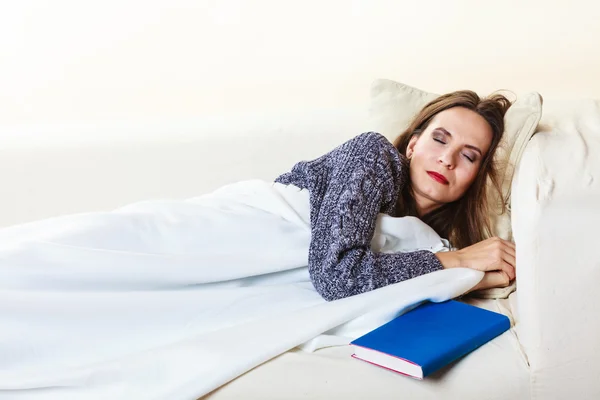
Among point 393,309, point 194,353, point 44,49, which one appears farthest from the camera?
point 44,49

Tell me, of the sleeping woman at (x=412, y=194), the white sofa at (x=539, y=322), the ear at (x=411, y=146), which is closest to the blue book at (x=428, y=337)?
the white sofa at (x=539, y=322)

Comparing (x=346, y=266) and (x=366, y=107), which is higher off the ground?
(x=366, y=107)

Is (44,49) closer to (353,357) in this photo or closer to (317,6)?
(317,6)

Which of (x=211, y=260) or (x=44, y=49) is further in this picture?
(x=44, y=49)

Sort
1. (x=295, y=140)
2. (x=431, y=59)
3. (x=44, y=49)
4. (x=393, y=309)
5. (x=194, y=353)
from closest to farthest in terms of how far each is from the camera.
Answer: (x=194, y=353) < (x=393, y=309) < (x=295, y=140) < (x=431, y=59) < (x=44, y=49)

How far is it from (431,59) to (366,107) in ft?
0.89

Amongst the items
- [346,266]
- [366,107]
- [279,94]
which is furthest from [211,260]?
[279,94]

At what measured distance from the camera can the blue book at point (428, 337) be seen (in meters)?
0.97

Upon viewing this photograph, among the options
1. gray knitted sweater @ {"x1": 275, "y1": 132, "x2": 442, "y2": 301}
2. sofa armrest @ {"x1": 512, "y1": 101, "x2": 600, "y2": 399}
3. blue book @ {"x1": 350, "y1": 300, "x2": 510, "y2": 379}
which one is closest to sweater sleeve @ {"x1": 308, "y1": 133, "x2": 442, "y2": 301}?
gray knitted sweater @ {"x1": 275, "y1": 132, "x2": 442, "y2": 301}

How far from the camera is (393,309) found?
44.9 inches

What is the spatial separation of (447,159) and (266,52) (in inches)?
34.2

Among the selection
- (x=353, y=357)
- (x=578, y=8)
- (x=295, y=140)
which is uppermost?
(x=578, y=8)

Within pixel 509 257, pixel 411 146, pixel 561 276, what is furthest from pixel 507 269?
pixel 411 146

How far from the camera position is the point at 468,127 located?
1.49 metres
